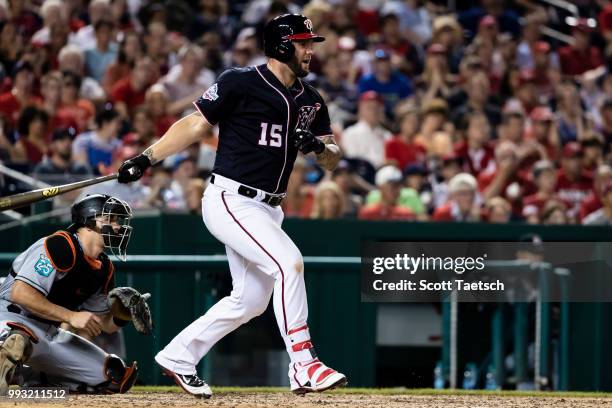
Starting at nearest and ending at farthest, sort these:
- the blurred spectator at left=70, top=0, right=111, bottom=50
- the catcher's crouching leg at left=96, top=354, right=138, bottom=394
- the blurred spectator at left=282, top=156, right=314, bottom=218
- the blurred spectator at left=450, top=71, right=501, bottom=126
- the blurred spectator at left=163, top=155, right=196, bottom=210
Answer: the catcher's crouching leg at left=96, top=354, right=138, bottom=394 → the blurred spectator at left=163, top=155, right=196, bottom=210 → the blurred spectator at left=282, top=156, right=314, bottom=218 → the blurred spectator at left=70, top=0, right=111, bottom=50 → the blurred spectator at left=450, top=71, right=501, bottom=126

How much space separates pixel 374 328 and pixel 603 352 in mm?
1715

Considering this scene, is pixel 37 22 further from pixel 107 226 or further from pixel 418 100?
pixel 107 226

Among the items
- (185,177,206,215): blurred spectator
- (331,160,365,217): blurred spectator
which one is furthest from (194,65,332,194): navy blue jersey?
(331,160,365,217): blurred spectator

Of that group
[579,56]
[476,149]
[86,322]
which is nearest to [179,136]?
[86,322]

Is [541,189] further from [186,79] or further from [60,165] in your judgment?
[60,165]

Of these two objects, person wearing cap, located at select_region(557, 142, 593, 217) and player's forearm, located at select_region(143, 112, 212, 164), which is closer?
player's forearm, located at select_region(143, 112, 212, 164)

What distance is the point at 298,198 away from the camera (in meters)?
11.0

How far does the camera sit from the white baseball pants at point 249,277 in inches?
262

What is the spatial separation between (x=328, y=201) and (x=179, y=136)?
3892 mm

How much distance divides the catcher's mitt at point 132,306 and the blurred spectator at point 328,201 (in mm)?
3509

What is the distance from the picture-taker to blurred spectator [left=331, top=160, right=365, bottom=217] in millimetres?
11175

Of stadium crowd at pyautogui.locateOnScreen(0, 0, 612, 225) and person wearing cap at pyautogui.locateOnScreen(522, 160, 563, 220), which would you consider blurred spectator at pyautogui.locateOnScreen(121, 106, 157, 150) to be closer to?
stadium crowd at pyautogui.locateOnScreen(0, 0, 612, 225)

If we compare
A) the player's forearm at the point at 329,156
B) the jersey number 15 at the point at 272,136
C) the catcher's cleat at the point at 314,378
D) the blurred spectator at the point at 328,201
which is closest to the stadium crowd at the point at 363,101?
the blurred spectator at the point at 328,201

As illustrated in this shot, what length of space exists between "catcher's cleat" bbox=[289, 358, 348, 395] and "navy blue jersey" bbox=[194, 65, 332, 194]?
91 centimetres
